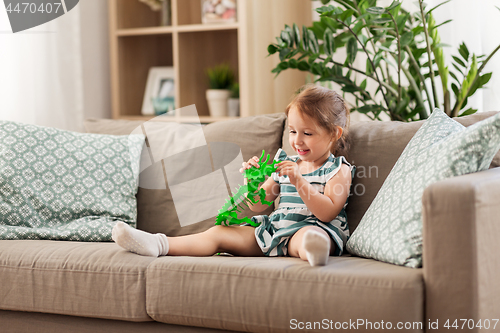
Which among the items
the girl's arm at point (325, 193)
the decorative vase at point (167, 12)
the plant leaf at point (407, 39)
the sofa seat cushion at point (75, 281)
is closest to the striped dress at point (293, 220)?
the girl's arm at point (325, 193)

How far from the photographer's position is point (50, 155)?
1.66 meters

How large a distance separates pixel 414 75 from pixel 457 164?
1056 mm

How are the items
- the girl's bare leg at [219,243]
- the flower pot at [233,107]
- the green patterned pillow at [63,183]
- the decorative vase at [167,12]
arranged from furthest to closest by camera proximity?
the decorative vase at [167,12], the flower pot at [233,107], the green patterned pillow at [63,183], the girl's bare leg at [219,243]

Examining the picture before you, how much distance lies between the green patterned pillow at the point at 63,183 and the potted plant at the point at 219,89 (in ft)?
3.17

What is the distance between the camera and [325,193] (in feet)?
4.61

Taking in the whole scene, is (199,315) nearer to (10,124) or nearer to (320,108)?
(320,108)

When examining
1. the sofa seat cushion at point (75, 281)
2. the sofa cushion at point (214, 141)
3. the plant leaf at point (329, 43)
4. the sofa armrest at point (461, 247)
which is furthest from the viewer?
the plant leaf at point (329, 43)

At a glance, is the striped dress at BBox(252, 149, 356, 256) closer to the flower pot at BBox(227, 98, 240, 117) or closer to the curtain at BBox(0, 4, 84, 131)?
the flower pot at BBox(227, 98, 240, 117)

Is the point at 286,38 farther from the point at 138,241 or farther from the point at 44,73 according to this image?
the point at 44,73

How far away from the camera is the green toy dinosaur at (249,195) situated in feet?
4.52

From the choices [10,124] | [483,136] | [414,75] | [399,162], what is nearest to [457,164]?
[483,136]

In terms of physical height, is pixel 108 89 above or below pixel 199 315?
above

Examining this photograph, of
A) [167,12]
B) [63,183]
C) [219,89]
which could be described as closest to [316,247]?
[63,183]

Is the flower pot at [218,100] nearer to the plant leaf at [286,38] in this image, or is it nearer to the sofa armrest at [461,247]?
the plant leaf at [286,38]
